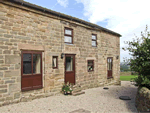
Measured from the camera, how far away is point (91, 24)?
12156 mm

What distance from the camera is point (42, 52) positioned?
28.0 ft

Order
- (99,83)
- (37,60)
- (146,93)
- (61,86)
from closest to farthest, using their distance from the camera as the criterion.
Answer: (146,93) < (37,60) < (61,86) < (99,83)

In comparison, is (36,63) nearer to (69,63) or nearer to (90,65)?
(69,63)

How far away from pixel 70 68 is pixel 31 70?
338cm

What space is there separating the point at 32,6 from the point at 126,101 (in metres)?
7.76

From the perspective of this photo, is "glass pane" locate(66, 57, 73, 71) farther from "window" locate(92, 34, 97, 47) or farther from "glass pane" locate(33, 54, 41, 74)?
"window" locate(92, 34, 97, 47)

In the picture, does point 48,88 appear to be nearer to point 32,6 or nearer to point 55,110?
point 55,110

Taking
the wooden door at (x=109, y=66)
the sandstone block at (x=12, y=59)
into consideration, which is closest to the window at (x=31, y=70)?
the sandstone block at (x=12, y=59)

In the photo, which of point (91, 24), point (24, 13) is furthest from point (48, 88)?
point (91, 24)

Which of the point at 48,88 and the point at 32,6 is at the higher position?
the point at 32,6

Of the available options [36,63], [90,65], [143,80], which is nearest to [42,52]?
[36,63]

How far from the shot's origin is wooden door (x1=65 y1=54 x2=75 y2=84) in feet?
33.3

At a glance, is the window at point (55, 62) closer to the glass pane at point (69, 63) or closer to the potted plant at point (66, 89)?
the glass pane at point (69, 63)

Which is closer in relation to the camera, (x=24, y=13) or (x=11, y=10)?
(x=11, y=10)
